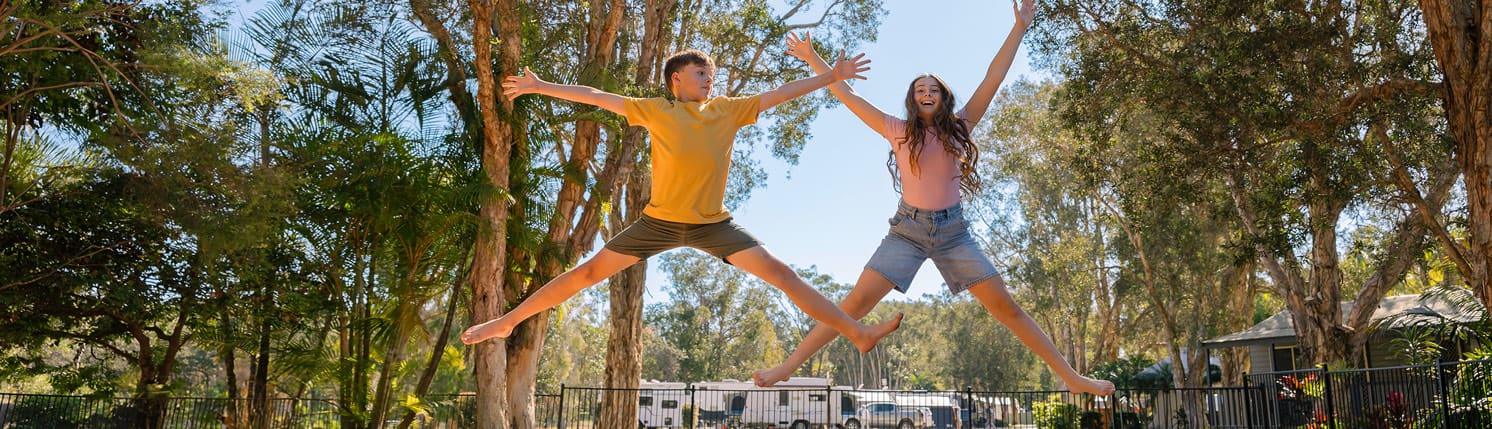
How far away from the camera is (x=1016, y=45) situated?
4219mm

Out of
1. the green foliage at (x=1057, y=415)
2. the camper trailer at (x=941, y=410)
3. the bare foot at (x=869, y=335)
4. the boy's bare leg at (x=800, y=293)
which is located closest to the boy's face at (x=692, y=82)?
the boy's bare leg at (x=800, y=293)

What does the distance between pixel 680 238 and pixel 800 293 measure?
0.51m

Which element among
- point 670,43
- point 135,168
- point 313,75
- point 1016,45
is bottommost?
point 1016,45

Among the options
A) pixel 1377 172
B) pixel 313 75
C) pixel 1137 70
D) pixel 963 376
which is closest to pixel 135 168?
pixel 313 75

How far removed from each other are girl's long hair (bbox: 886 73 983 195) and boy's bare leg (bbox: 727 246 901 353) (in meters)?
0.66

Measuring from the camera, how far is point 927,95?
13.3ft

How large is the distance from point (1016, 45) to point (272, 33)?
1096 cm

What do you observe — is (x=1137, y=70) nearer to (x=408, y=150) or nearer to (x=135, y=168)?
(x=408, y=150)

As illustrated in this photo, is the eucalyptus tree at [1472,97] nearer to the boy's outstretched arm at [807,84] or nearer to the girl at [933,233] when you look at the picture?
the girl at [933,233]

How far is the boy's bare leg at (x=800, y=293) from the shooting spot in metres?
3.68

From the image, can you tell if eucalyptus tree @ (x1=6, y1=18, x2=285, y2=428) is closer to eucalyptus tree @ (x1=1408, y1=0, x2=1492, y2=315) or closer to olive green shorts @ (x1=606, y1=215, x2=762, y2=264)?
olive green shorts @ (x1=606, y1=215, x2=762, y2=264)

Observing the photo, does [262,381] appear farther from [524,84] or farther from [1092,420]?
[1092,420]

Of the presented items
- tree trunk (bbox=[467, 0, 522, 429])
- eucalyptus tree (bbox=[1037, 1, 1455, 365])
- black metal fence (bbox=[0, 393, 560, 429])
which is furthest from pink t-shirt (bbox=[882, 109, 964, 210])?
black metal fence (bbox=[0, 393, 560, 429])

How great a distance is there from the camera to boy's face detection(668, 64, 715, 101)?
3930mm
